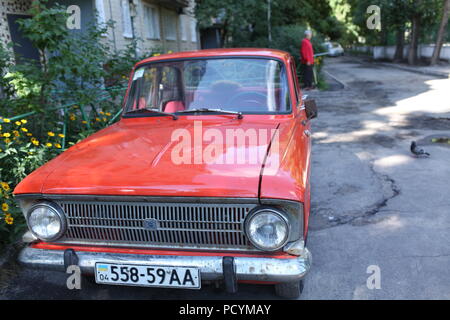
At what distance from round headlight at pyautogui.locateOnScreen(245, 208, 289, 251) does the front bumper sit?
92mm

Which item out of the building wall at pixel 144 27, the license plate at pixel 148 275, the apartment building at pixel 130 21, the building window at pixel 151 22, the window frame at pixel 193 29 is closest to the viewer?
the license plate at pixel 148 275

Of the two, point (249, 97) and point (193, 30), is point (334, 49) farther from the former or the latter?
point (249, 97)

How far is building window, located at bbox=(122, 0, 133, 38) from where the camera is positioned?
46.8 feet

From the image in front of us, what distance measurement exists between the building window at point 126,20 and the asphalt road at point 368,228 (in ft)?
28.4

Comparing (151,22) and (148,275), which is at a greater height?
(151,22)

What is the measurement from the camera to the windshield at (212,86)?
3.78 m

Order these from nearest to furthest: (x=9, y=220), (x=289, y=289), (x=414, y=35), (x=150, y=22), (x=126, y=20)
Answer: (x=289, y=289) < (x=9, y=220) < (x=126, y=20) < (x=150, y=22) < (x=414, y=35)

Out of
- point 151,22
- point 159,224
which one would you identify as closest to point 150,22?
point 151,22

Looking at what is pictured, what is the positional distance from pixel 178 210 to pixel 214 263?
391 mm

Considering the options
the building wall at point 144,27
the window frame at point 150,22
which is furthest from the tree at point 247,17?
the window frame at point 150,22

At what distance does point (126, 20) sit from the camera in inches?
575

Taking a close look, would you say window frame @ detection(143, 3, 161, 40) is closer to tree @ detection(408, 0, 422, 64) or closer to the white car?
the white car

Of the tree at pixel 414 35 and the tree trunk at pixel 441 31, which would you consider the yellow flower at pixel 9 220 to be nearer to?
the tree trunk at pixel 441 31
